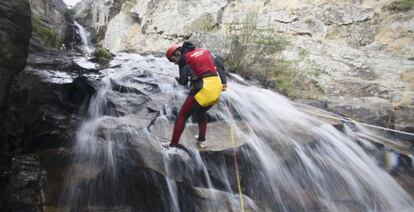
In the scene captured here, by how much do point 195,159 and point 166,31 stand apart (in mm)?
13481

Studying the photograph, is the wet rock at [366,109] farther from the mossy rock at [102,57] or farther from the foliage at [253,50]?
the mossy rock at [102,57]

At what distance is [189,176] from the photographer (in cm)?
523

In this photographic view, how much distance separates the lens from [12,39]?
4688 millimetres

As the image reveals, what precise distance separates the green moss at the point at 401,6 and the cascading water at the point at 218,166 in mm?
7555

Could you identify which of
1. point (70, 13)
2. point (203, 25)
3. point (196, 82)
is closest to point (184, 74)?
point (196, 82)

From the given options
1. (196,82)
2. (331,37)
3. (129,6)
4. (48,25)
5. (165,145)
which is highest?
(129,6)

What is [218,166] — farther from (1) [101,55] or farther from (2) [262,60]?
(1) [101,55]

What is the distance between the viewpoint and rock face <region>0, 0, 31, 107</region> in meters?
4.54

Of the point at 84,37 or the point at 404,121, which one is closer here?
the point at 404,121

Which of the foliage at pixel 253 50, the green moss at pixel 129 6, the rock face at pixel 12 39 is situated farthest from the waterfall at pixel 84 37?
the rock face at pixel 12 39

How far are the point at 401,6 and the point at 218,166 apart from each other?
1035cm

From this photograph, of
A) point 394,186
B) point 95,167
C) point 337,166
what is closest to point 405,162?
point 394,186

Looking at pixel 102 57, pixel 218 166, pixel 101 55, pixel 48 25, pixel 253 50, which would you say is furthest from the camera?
pixel 48 25

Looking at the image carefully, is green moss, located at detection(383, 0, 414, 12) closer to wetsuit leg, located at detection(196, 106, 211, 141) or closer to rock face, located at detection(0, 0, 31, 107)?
wetsuit leg, located at detection(196, 106, 211, 141)
